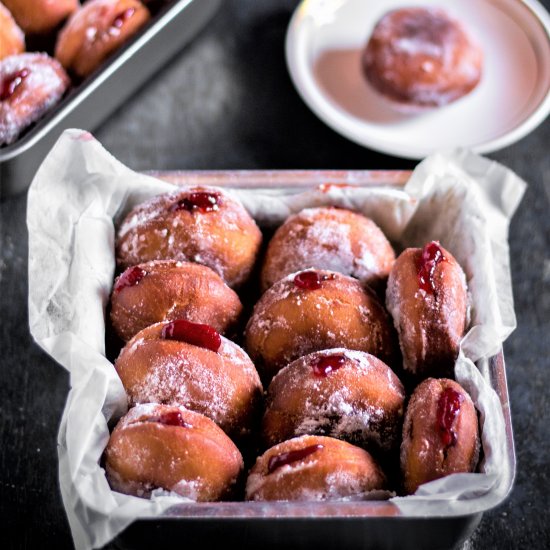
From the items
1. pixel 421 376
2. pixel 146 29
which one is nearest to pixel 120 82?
pixel 146 29

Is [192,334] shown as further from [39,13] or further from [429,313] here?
[39,13]

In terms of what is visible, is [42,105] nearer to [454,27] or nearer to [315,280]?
[315,280]

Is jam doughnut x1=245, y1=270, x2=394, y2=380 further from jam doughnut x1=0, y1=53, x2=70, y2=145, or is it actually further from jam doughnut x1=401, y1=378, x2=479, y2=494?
jam doughnut x1=0, y1=53, x2=70, y2=145

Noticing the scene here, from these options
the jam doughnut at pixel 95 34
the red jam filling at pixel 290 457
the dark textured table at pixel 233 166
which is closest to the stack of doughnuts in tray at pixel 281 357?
the red jam filling at pixel 290 457

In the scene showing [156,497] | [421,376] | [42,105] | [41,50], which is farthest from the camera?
[41,50]

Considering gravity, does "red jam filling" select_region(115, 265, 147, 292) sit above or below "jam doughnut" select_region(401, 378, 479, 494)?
above

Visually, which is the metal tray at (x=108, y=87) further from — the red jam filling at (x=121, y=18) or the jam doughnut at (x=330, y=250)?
the jam doughnut at (x=330, y=250)

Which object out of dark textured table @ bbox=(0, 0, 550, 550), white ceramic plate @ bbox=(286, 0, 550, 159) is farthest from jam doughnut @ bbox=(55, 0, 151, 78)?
white ceramic plate @ bbox=(286, 0, 550, 159)
